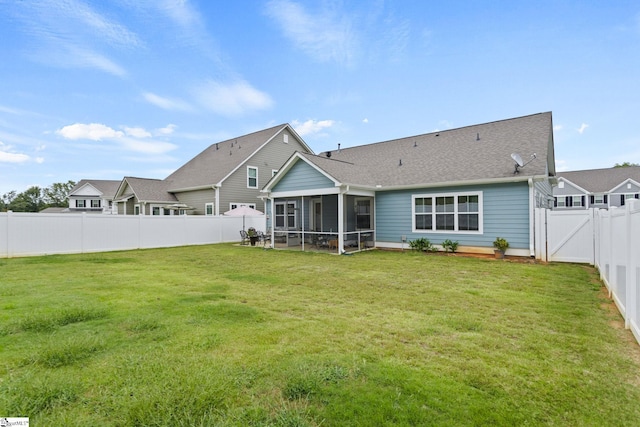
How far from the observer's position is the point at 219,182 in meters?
19.7

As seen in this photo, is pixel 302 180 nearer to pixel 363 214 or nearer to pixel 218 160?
pixel 363 214

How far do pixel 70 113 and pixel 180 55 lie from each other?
9.17 meters

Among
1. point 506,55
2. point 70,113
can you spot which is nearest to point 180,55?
point 70,113

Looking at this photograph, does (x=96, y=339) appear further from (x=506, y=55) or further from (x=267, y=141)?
(x=267, y=141)

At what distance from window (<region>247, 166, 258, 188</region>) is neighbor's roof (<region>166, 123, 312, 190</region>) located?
89 centimetres

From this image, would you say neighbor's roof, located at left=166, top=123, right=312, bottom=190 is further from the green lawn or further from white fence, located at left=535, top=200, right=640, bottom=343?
white fence, located at left=535, top=200, right=640, bottom=343

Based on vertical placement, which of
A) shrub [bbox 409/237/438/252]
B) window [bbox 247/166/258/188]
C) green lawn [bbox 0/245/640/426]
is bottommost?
green lawn [bbox 0/245/640/426]

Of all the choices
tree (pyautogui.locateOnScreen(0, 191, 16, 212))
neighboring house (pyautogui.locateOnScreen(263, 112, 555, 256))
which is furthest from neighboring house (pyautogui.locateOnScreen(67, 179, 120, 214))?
neighboring house (pyautogui.locateOnScreen(263, 112, 555, 256))

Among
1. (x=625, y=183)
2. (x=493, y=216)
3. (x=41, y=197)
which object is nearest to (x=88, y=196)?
(x=41, y=197)

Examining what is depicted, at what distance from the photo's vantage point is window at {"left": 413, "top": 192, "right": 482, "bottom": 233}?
11781 millimetres

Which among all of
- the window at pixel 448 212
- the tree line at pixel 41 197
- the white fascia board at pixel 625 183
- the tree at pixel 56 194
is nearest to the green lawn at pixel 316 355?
the window at pixel 448 212

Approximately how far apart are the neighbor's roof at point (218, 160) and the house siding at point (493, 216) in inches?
482

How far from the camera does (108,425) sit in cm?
223

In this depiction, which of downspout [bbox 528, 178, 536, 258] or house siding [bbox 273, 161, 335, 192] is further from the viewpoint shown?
house siding [bbox 273, 161, 335, 192]
